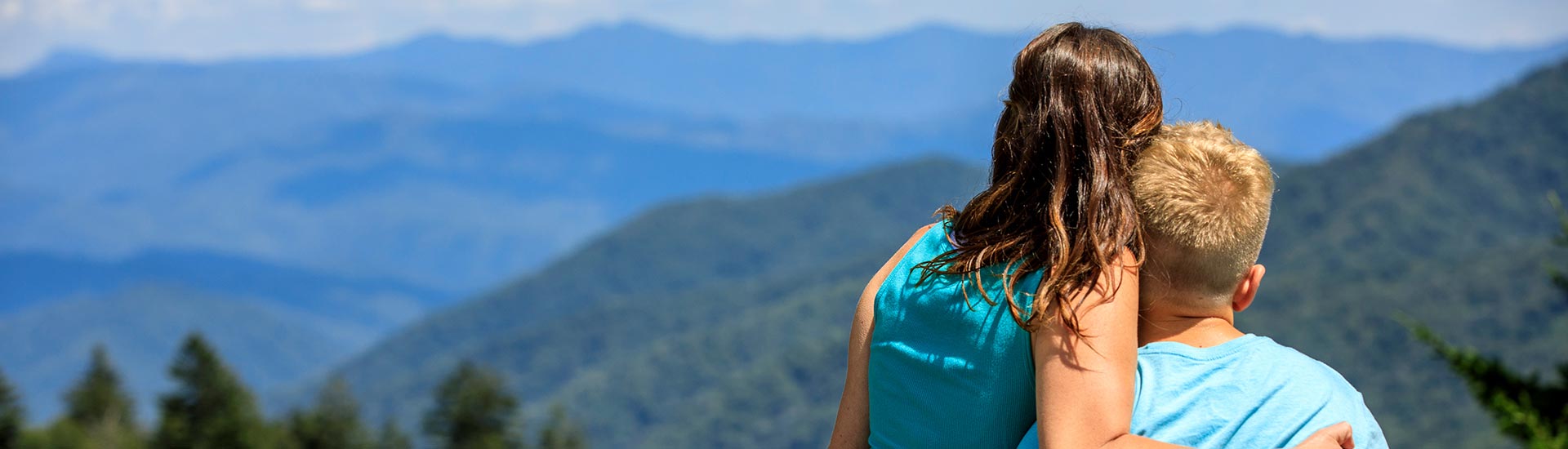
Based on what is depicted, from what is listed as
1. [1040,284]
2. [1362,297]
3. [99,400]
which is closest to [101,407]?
[99,400]

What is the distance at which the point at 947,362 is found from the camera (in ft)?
7.33

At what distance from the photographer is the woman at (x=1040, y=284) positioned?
6.73ft

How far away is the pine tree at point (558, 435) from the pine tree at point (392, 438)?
6390 mm

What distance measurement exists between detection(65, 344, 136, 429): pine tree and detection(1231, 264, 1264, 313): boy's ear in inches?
2110

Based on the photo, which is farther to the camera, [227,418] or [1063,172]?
[227,418]

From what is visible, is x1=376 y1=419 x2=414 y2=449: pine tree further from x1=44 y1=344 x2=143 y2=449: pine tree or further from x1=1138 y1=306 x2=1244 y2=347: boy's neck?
x1=1138 y1=306 x2=1244 y2=347: boy's neck

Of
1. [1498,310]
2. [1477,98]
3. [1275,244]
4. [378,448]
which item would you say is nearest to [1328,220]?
[1275,244]

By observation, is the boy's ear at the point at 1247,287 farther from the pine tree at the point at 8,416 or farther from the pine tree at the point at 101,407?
the pine tree at the point at 101,407

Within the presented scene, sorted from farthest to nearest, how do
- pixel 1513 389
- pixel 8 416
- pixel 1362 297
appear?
1. pixel 1362 297
2. pixel 8 416
3. pixel 1513 389

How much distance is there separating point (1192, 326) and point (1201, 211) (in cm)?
24

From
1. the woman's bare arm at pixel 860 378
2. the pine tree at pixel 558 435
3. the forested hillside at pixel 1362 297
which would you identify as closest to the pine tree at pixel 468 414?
the pine tree at pixel 558 435

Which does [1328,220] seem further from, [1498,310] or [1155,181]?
[1155,181]

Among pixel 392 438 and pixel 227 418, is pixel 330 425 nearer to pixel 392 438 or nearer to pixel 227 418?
pixel 227 418

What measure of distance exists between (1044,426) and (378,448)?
52.3 meters
